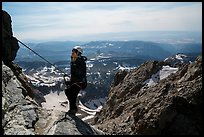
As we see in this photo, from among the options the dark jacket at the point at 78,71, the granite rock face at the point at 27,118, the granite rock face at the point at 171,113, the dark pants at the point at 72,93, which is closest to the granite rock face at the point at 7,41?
the granite rock face at the point at 27,118

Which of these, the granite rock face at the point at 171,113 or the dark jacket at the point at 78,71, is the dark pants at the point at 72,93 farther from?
the granite rock face at the point at 171,113

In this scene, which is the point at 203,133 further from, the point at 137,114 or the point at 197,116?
the point at 137,114

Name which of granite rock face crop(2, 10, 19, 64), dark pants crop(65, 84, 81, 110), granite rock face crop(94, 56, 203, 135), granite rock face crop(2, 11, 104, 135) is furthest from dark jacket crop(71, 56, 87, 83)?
granite rock face crop(2, 10, 19, 64)

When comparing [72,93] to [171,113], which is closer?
[72,93]

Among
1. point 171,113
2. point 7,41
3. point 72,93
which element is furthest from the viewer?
point 7,41

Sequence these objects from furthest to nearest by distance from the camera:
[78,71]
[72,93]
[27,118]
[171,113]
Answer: [171,113] < [72,93] < [78,71] < [27,118]

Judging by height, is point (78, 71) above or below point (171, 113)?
above

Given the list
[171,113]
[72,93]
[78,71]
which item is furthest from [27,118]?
[171,113]

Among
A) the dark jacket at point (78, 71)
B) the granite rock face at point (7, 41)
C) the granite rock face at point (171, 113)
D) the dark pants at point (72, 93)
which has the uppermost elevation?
the granite rock face at point (7, 41)

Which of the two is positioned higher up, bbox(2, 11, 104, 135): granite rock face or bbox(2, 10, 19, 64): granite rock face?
bbox(2, 10, 19, 64): granite rock face

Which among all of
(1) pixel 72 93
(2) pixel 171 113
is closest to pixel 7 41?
(1) pixel 72 93

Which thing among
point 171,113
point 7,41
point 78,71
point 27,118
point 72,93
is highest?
point 7,41

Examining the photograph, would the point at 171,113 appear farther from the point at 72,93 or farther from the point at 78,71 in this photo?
the point at 78,71

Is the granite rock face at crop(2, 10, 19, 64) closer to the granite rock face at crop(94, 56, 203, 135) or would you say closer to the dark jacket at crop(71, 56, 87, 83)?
the dark jacket at crop(71, 56, 87, 83)
